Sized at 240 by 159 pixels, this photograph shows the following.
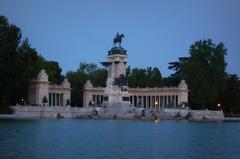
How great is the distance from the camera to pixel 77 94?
124062mm

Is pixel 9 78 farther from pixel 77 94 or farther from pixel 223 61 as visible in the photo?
pixel 223 61

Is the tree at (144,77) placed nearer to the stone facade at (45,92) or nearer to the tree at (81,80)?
the tree at (81,80)

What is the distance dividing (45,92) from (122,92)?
13972 millimetres

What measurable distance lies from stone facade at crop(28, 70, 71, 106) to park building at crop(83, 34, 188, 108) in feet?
17.5

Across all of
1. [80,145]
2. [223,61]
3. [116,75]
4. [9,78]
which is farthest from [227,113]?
[80,145]

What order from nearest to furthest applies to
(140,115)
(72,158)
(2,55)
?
(72,158)
(2,55)
(140,115)

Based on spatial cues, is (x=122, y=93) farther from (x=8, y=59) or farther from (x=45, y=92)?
(x=8, y=59)

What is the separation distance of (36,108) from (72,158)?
62.2 m

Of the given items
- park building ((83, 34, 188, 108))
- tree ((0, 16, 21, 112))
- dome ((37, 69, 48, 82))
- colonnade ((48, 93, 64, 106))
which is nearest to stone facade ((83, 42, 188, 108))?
park building ((83, 34, 188, 108))

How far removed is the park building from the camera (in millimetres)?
105375

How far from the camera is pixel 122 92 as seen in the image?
345 feet

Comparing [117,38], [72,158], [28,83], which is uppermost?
[117,38]

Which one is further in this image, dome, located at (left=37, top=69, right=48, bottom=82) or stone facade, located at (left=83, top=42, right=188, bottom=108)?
stone facade, located at (left=83, top=42, right=188, bottom=108)

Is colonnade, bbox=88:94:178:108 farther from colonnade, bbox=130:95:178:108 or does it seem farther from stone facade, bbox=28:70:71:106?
stone facade, bbox=28:70:71:106
